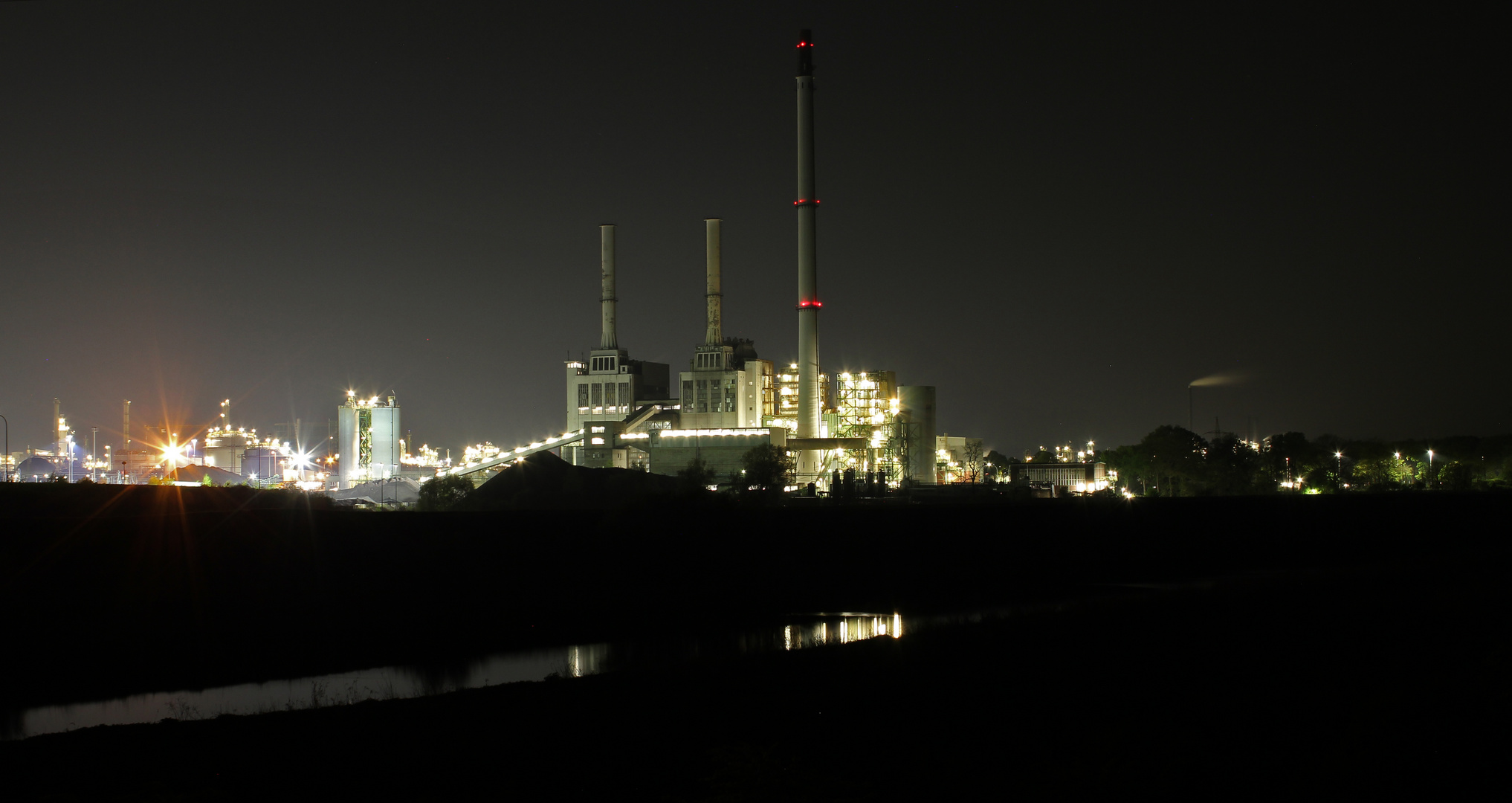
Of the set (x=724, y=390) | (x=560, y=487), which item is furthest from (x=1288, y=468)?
(x=560, y=487)

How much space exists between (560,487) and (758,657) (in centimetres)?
4361

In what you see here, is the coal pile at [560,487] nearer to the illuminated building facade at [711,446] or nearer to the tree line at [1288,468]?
the illuminated building facade at [711,446]

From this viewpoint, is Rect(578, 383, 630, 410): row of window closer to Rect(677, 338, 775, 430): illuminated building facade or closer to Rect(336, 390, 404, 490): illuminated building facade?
Rect(677, 338, 775, 430): illuminated building facade

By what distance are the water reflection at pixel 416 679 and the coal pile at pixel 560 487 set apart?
25146 mm

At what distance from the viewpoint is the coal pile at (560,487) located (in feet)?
201

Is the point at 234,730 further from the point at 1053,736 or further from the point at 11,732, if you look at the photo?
the point at 1053,736

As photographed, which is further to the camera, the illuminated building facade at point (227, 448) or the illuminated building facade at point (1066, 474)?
the illuminated building facade at point (227, 448)

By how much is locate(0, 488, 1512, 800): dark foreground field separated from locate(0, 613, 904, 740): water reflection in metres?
1.81

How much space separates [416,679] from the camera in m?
27.5

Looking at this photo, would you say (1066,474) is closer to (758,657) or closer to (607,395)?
(607,395)

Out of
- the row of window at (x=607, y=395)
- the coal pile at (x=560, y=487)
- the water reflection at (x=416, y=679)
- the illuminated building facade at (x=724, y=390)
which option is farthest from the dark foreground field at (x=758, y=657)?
the row of window at (x=607, y=395)

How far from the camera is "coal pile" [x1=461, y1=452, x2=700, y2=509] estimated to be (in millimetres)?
61188

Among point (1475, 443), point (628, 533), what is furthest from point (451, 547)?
point (1475, 443)

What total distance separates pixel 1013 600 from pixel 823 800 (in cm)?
3260
